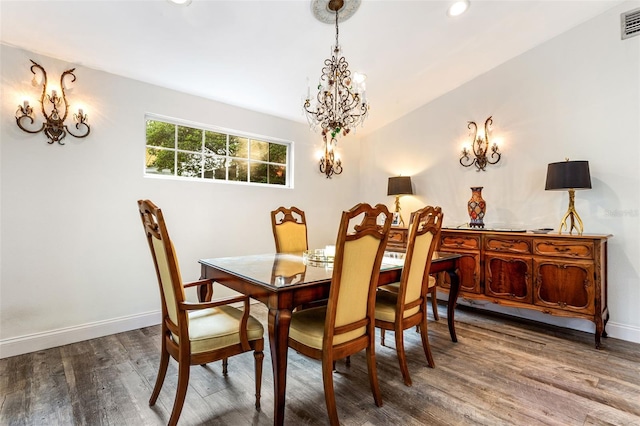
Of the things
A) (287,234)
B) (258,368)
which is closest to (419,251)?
(258,368)

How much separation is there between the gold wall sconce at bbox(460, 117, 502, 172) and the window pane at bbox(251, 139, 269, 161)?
8.34 feet

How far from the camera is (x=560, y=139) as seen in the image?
3299mm

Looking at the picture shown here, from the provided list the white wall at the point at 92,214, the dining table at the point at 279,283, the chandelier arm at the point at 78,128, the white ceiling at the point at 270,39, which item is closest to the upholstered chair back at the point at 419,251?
the dining table at the point at 279,283

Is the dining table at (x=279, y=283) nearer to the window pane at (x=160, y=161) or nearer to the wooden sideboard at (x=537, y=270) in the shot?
the wooden sideboard at (x=537, y=270)

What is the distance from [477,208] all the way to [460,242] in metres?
0.45

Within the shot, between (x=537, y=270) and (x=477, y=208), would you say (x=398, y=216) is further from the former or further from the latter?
(x=537, y=270)

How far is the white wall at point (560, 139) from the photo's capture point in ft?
9.59

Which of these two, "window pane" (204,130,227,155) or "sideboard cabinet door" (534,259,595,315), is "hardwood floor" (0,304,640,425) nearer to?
"sideboard cabinet door" (534,259,595,315)

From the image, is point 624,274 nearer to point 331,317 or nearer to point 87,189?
point 331,317

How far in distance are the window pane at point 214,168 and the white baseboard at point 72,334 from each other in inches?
62.2

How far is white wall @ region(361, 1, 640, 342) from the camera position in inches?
115

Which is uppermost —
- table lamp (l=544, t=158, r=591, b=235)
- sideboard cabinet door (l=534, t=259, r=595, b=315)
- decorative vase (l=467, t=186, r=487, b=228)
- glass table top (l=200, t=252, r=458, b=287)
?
table lamp (l=544, t=158, r=591, b=235)

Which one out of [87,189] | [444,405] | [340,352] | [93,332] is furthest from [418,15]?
[93,332]

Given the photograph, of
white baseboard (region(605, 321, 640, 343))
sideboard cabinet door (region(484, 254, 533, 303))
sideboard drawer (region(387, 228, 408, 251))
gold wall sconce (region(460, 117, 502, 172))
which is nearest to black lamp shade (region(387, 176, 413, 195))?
sideboard drawer (region(387, 228, 408, 251))
